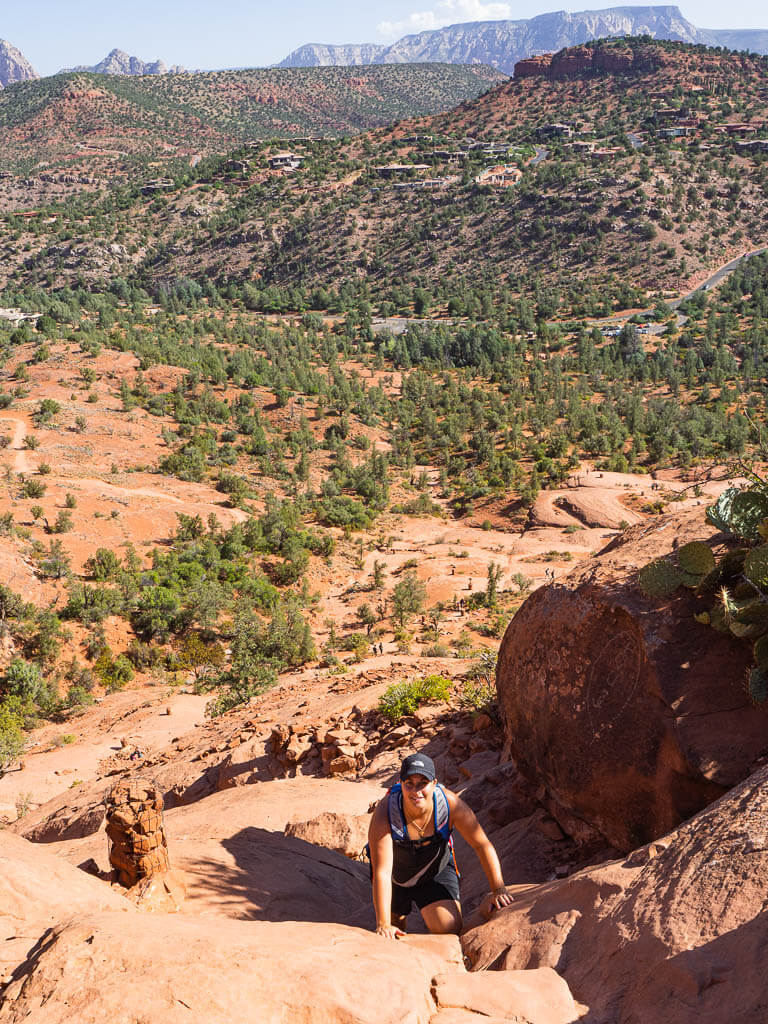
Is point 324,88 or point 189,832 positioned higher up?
point 324,88

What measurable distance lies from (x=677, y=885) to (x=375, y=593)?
16.1 m

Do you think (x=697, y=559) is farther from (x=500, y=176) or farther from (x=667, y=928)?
(x=500, y=176)

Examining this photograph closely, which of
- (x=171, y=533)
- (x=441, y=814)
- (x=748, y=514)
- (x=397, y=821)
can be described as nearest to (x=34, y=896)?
(x=397, y=821)

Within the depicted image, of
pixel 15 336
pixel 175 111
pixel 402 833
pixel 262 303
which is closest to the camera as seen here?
pixel 402 833

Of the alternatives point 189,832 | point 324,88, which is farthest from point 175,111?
point 189,832

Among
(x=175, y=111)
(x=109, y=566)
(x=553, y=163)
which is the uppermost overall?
(x=175, y=111)

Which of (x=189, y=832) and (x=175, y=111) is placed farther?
(x=175, y=111)

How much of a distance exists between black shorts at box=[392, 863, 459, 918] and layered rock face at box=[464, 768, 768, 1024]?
0.81 ft

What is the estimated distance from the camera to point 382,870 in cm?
388

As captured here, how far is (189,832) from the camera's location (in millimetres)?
5816

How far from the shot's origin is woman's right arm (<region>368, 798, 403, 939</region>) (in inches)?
148

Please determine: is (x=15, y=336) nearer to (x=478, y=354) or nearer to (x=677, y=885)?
(x=478, y=354)

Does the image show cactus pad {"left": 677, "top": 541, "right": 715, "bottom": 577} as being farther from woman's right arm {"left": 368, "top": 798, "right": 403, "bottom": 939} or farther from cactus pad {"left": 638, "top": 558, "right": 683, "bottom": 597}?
woman's right arm {"left": 368, "top": 798, "right": 403, "bottom": 939}

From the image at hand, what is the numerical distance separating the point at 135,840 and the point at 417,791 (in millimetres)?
1866
